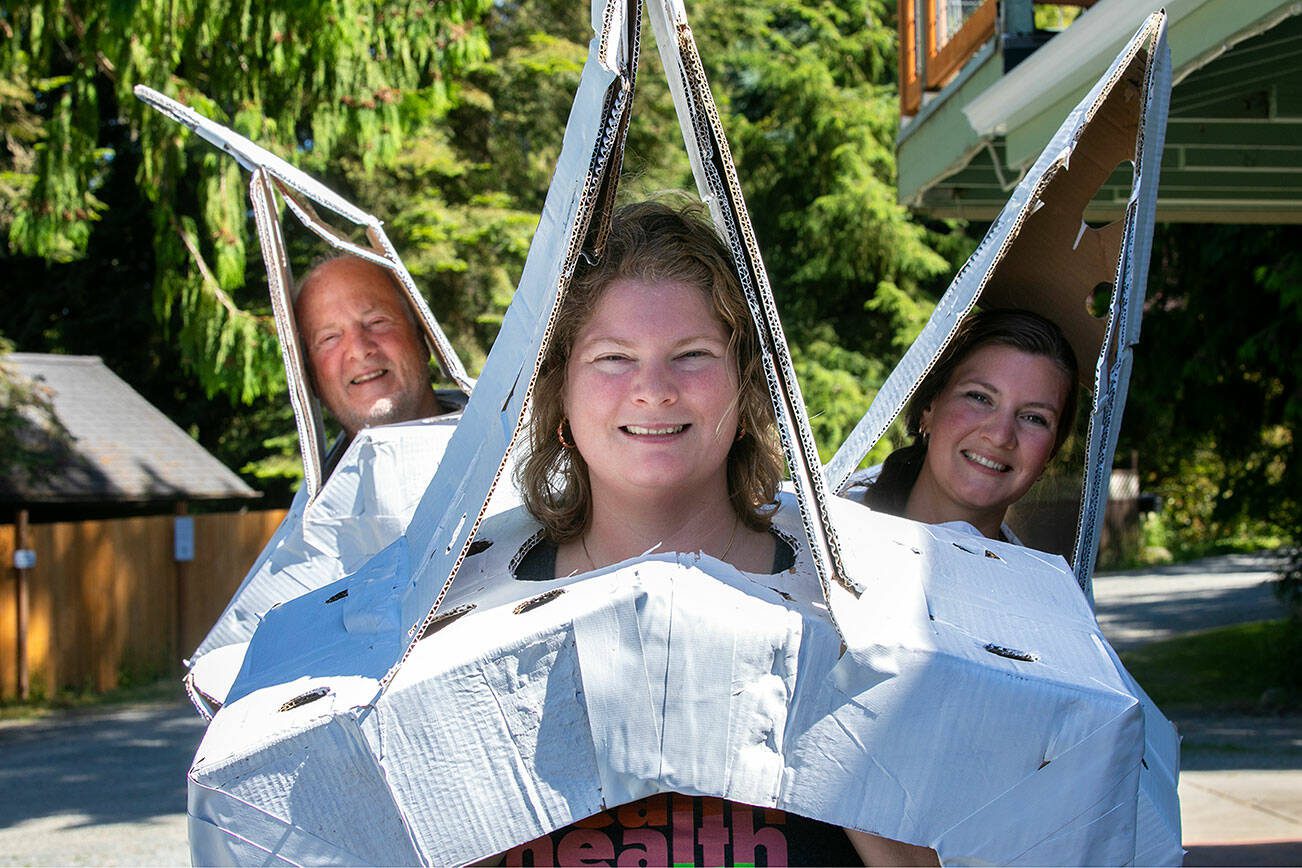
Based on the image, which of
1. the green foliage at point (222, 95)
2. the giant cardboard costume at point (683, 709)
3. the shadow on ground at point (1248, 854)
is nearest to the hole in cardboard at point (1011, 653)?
the giant cardboard costume at point (683, 709)

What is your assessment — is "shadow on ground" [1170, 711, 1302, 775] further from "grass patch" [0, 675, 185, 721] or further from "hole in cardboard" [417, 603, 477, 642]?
"grass patch" [0, 675, 185, 721]

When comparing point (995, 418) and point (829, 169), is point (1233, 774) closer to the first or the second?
point (995, 418)

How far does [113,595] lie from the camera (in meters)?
12.2

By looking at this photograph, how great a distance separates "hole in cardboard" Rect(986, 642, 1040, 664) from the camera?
4.32 feet

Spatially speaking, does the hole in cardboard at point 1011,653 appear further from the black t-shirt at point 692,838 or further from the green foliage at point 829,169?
the green foliage at point 829,169

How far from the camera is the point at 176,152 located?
8078mm

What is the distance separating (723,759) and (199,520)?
1257 centimetres

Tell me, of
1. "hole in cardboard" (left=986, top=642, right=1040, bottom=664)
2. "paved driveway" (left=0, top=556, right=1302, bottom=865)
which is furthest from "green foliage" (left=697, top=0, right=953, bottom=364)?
"hole in cardboard" (left=986, top=642, right=1040, bottom=664)

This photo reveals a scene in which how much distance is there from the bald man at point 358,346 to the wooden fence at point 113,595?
970 centimetres

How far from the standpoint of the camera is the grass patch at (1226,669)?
28.1ft

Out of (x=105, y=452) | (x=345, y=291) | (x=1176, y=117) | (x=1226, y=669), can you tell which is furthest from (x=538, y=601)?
(x=105, y=452)

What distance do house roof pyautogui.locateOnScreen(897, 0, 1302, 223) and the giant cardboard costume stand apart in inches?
80.5

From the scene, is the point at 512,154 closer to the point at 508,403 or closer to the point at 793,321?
the point at 793,321

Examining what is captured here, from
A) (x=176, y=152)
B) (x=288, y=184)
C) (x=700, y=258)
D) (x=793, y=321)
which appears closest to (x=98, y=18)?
(x=176, y=152)
